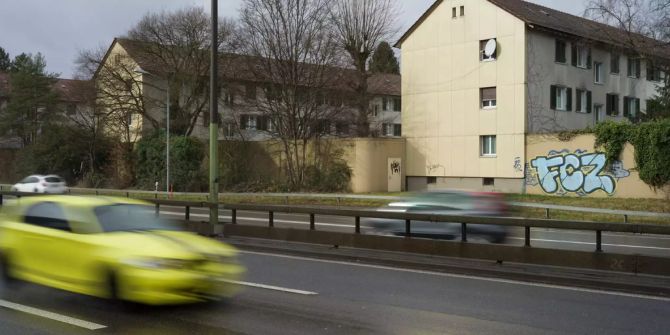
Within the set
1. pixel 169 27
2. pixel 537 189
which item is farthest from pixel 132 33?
pixel 537 189

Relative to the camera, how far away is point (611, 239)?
61.9ft

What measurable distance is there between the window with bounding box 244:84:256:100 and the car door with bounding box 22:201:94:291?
3312 cm

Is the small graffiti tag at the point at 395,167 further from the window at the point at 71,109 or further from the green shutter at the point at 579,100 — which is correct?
the window at the point at 71,109

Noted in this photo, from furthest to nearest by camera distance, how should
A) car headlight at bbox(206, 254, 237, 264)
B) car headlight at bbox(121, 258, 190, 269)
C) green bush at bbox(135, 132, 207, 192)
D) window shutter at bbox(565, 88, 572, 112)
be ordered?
green bush at bbox(135, 132, 207, 192)
window shutter at bbox(565, 88, 572, 112)
car headlight at bbox(206, 254, 237, 264)
car headlight at bbox(121, 258, 190, 269)

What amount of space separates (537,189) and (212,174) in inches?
895

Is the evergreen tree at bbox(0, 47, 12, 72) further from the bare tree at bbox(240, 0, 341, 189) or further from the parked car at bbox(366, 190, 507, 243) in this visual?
the parked car at bbox(366, 190, 507, 243)

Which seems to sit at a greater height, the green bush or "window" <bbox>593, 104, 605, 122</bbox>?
"window" <bbox>593, 104, 605, 122</bbox>

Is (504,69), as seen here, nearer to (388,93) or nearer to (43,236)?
(388,93)

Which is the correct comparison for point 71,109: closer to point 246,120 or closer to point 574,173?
point 246,120

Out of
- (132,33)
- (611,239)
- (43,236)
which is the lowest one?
(611,239)

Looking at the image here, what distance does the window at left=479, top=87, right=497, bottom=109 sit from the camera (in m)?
36.8

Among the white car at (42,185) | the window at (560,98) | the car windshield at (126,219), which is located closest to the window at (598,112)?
the window at (560,98)

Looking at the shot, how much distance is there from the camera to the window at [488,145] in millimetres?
36625

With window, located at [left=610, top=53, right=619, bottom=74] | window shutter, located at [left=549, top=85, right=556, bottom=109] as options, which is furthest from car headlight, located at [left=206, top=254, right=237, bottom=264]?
window, located at [left=610, top=53, right=619, bottom=74]
